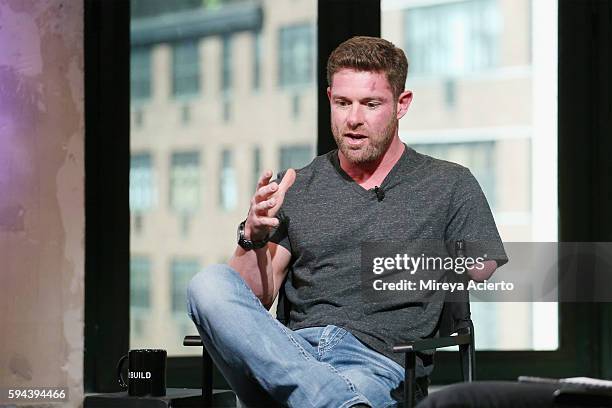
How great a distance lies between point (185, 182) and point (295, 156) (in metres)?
0.40

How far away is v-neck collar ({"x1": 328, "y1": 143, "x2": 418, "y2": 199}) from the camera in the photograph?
2559 mm

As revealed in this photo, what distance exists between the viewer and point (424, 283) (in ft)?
8.27

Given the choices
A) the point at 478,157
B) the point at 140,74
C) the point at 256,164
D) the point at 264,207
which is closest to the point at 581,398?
the point at 264,207

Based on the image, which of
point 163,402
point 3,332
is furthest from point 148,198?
point 163,402

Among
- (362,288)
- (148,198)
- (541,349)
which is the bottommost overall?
(541,349)

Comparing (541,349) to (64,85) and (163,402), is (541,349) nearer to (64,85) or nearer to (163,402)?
(163,402)

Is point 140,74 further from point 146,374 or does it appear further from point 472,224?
point 472,224

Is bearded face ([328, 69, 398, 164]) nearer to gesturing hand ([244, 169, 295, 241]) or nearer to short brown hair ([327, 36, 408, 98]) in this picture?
short brown hair ([327, 36, 408, 98])

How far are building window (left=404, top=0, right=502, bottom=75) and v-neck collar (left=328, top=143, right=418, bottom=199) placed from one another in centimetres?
89

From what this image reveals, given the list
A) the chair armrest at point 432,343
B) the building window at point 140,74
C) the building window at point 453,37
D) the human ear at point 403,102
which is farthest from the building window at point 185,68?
the chair armrest at point 432,343

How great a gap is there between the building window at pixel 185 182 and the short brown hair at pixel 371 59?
3.32 ft

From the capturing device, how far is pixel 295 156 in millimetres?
3451

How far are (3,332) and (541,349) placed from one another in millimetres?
1871

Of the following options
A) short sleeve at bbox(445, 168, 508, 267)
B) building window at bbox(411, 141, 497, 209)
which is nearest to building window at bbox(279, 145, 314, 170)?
building window at bbox(411, 141, 497, 209)
